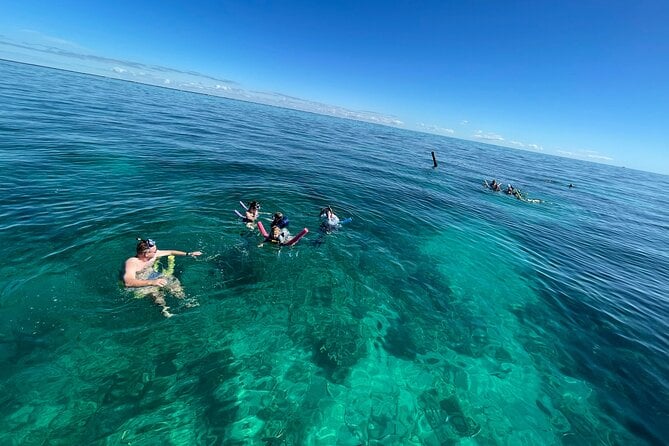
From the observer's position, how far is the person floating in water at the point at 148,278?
9.36m

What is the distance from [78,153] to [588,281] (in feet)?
125

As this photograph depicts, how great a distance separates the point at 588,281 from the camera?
53.9ft

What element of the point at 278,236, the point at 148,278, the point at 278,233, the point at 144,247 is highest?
the point at 144,247

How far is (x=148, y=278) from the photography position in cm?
982

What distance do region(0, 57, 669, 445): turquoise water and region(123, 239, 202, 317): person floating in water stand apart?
0.37 meters

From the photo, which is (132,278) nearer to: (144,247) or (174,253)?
(144,247)

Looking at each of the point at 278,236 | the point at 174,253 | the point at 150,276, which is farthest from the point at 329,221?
the point at 150,276

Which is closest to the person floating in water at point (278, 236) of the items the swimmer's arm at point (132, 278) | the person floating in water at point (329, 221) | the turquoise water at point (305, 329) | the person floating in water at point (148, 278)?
the turquoise water at point (305, 329)

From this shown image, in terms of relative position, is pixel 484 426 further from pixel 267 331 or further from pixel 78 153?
pixel 78 153

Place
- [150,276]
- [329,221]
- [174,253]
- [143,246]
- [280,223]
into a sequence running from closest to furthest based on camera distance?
[143,246], [150,276], [174,253], [280,223], [329,221]

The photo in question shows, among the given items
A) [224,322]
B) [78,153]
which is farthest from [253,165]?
[224,322]

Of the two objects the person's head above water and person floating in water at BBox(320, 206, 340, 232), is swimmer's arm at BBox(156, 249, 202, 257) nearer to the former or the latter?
the person's head above water

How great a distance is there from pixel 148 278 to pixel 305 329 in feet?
19.1

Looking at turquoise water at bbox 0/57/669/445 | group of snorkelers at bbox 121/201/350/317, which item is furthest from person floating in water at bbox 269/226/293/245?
group of snorkelers at bbox 121/201/350/317
